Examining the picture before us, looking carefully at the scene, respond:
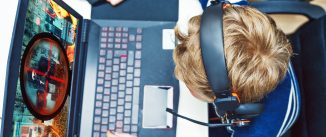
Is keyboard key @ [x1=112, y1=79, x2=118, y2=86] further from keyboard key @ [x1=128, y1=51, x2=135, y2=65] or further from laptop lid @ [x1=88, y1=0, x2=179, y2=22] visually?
laptop lid @ [x1=88, y1=0, x2=179, y2=22]

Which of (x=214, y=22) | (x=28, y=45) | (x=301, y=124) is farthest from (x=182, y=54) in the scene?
(x=301, y=124)

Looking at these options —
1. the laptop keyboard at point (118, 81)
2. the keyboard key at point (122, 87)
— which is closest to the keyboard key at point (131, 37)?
the laptop keyboard at point (118, 81)

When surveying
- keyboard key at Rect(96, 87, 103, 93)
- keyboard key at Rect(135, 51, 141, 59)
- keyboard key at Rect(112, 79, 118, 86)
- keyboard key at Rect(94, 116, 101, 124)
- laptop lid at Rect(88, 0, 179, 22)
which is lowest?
keyboard key at Rect(94, 116, 101, 124)

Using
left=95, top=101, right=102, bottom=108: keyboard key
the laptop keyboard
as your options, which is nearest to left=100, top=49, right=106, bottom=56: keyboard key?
the laptop keyboard

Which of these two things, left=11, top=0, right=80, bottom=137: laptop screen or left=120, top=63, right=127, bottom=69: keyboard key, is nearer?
left=11, top=0, right=80, bottom=137: laptop screen

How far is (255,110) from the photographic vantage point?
27.4 inches

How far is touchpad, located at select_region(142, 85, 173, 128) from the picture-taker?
0.76 m

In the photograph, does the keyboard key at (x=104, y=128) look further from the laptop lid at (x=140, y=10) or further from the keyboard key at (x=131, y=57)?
the laptop lid at (x=140, y=10)

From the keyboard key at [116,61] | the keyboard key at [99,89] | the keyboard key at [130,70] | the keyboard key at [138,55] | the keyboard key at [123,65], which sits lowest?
the keyboard key at [99,89]

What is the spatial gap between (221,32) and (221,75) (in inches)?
2.7

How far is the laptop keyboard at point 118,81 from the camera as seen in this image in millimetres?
759

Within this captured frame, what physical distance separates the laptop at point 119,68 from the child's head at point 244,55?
0.13m

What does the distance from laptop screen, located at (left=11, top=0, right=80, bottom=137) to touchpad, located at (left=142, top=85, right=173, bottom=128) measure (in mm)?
170

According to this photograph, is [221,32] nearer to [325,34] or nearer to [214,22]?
[214,22]
